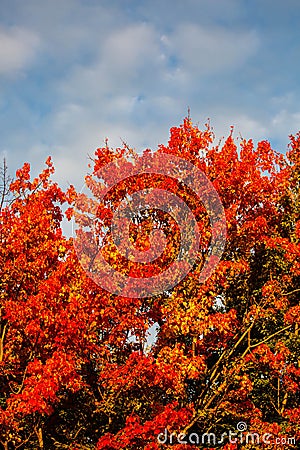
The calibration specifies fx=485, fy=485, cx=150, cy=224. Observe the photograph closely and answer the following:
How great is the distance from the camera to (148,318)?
59.4ft

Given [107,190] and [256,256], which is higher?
[107,190]

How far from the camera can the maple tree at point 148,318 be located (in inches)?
648

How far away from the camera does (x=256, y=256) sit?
21.7 metres

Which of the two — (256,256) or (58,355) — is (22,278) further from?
(256,256)

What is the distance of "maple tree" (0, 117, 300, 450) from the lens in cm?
1647

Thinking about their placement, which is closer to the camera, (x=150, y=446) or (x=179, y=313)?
(x=150, y=446)

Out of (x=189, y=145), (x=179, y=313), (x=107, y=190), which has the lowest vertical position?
(x=179, y=313)

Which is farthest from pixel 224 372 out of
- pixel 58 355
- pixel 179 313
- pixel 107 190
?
pixel 107 190

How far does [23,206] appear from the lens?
69.6 ft

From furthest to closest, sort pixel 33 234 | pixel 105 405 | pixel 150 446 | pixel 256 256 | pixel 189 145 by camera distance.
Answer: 1. pixel 256 256
2. pixel 189 145
3. pixel 33 234
4. pixel 105 405
5. pixel 150 446

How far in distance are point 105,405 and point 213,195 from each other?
29.4 ft

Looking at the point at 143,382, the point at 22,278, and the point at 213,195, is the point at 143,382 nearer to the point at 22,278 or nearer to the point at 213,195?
the point at 22,278

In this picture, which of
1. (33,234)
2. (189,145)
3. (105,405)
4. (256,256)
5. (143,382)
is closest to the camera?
(143,382)

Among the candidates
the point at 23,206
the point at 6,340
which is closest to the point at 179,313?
the point at 6,340
